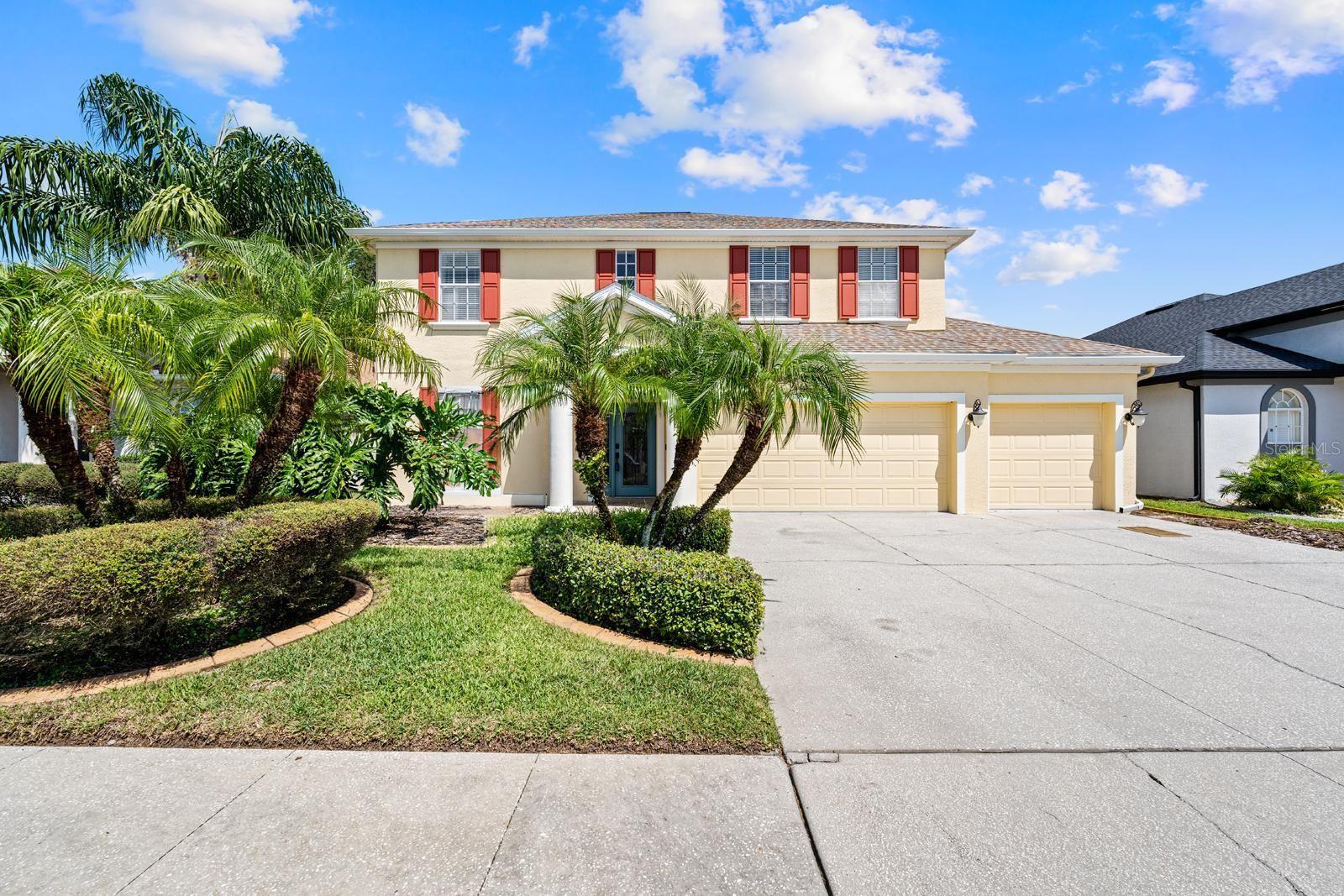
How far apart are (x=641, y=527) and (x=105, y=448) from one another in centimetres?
580

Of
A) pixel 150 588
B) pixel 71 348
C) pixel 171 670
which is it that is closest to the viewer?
pixel 150 588

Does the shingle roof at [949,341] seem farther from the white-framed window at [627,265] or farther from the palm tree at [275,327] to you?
the palm tree at [275,327]

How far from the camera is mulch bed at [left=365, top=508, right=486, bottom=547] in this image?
28.0 feet

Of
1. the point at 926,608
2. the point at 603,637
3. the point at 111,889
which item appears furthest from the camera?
the point at 926,608

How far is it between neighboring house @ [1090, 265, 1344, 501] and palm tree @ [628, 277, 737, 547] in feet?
48.2

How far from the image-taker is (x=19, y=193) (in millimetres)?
13172

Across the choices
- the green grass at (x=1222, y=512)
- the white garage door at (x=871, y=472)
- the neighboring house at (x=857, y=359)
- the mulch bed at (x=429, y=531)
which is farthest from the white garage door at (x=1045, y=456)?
the mulch bed at (x=429, y=531)

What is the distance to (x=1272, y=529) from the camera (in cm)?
1043

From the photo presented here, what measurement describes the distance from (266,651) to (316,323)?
9.65ft

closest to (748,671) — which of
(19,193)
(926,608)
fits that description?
(926,608)

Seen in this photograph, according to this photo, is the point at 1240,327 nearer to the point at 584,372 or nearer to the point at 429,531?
the point at 584,372

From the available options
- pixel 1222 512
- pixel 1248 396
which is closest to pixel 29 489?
pixel 1222 512

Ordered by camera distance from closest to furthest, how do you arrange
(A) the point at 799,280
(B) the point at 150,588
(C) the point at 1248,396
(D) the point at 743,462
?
(B) the point at 150,588 < (D) the point at 743,462 < (A) the point at 799,280 < (C) the point at 1248,396

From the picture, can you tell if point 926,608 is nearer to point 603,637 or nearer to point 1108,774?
point 1108,774
